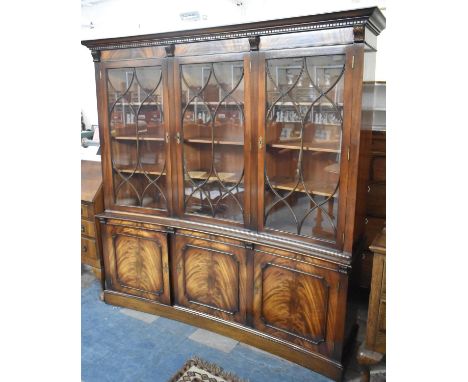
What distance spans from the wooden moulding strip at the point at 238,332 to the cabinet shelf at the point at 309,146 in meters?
1.15

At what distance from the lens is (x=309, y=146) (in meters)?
1.97

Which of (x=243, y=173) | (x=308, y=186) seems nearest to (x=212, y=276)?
(x=243, y=173)

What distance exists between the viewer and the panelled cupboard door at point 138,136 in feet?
7.61

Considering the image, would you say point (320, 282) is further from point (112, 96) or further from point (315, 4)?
point (315, 4)

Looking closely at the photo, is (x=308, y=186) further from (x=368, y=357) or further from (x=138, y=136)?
(x=138, y=136)

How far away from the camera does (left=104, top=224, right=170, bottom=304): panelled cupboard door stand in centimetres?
250

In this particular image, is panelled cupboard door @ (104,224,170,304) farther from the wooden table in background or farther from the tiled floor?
the wooden table in background

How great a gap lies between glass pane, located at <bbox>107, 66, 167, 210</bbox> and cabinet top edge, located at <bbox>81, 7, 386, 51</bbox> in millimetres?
170

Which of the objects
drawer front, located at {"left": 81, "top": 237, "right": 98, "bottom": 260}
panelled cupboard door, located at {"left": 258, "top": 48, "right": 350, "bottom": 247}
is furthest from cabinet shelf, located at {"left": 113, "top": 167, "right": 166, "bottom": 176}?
panelled cupboard door, located at {"left": 258, "top": 48, "right": 350, "bottom": 247}

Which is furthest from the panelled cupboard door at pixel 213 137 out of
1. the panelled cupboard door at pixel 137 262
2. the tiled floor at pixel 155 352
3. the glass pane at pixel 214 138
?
the tiled floor at pixel 155 352

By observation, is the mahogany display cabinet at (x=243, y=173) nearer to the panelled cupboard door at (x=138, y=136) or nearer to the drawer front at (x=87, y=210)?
the panelled cupboard door at (x=138, y=136)
